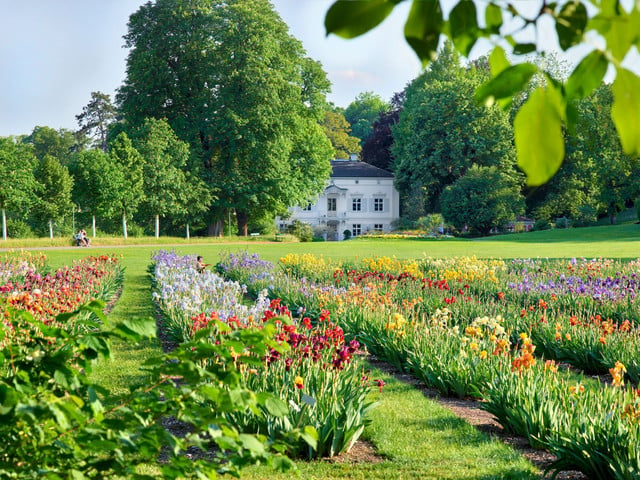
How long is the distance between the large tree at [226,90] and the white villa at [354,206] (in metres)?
14.8

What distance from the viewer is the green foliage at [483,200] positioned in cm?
3975

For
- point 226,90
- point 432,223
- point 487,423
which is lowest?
point 487,423

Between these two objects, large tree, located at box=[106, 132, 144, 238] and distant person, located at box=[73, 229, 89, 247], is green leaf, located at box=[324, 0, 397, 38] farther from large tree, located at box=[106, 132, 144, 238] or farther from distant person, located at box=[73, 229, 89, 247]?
large tree, located at box=[106, 132, 144, 238]

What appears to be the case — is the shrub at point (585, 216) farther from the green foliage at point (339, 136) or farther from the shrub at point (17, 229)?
the shrub at point (17, 229)

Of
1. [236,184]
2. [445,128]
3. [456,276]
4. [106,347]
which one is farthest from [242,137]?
[106,347]

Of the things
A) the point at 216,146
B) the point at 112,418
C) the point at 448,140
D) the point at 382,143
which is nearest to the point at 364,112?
the point at 382,143

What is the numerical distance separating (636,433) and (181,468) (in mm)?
2894

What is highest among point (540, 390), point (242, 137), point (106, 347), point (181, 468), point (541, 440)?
point (242, 137)

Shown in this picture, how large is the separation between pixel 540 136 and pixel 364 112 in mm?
79938

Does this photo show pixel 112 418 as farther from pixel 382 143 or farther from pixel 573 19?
pixel 382 143

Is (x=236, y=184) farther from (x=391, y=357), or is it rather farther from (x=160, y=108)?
(x=391, y=357)

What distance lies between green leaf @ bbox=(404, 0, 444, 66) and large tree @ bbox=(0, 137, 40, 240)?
3204 centimetres

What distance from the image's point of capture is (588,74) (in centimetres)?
84

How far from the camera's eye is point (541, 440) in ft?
13.9
